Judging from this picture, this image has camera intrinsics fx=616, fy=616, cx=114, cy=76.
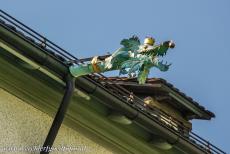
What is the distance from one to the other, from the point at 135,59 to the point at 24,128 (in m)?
2.53

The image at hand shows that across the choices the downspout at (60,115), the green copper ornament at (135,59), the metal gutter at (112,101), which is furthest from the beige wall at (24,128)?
the green copper ornament at (135,59)

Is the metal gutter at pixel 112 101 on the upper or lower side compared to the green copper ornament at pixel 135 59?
upper

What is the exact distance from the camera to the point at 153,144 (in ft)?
37.3

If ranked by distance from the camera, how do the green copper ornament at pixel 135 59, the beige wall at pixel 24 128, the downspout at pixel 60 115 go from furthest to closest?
the downspout at pixel 60 115 → the beige wall at pixel 24 128 → the green copper ornament at pixel 135 59

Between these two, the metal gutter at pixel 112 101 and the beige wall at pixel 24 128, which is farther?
the metal gutter at pixel 112 101

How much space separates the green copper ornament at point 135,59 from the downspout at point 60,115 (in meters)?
1.41

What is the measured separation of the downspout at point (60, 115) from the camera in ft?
31.6

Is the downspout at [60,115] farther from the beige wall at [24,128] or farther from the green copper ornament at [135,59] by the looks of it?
the green copper ornament at [135,59]

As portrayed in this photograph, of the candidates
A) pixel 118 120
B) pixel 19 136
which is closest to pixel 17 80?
pixel 19 136

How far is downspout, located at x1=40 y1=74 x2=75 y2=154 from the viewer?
379 inches

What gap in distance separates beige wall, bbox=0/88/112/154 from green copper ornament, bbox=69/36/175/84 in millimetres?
1800

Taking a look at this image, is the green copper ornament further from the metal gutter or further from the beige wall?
the beige wall

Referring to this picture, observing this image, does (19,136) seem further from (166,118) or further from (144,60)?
(166,118)

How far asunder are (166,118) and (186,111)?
10.9 feet
